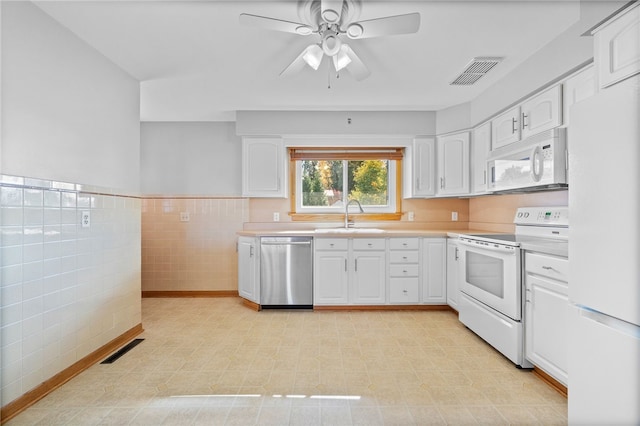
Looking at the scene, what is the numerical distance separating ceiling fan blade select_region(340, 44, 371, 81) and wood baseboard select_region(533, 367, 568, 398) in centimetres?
237

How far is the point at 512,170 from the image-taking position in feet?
9.00

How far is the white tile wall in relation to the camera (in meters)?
1.70

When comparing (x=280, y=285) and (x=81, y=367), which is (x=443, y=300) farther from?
(x=81, y=367)

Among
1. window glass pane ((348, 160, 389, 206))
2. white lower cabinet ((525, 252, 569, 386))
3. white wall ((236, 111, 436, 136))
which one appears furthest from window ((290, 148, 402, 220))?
white lower cabinet ((525, 252, 569, 386))

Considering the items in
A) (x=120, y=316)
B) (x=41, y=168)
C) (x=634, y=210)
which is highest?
(x=41, y=168)

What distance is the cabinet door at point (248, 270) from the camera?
3504 mm

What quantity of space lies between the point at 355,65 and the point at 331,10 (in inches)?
20.8

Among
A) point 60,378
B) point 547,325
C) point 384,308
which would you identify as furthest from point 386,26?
point 60,378

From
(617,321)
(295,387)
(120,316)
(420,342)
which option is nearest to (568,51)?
(617,321)

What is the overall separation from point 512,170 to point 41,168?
3483 mm

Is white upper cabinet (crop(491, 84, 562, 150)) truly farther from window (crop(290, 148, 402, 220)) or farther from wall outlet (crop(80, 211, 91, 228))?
wall outlet (crop(80, 211, 91, 228))

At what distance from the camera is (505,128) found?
2.87 meters

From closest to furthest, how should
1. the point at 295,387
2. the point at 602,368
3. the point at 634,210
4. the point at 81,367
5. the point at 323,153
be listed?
1. the point at 634,210
2. the point at 602,368
3. the point at 295,387
4. the point at 81,367
5. the point at 323,153

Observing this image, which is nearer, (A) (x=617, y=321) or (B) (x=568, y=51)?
(A) (x=617, y=321)
